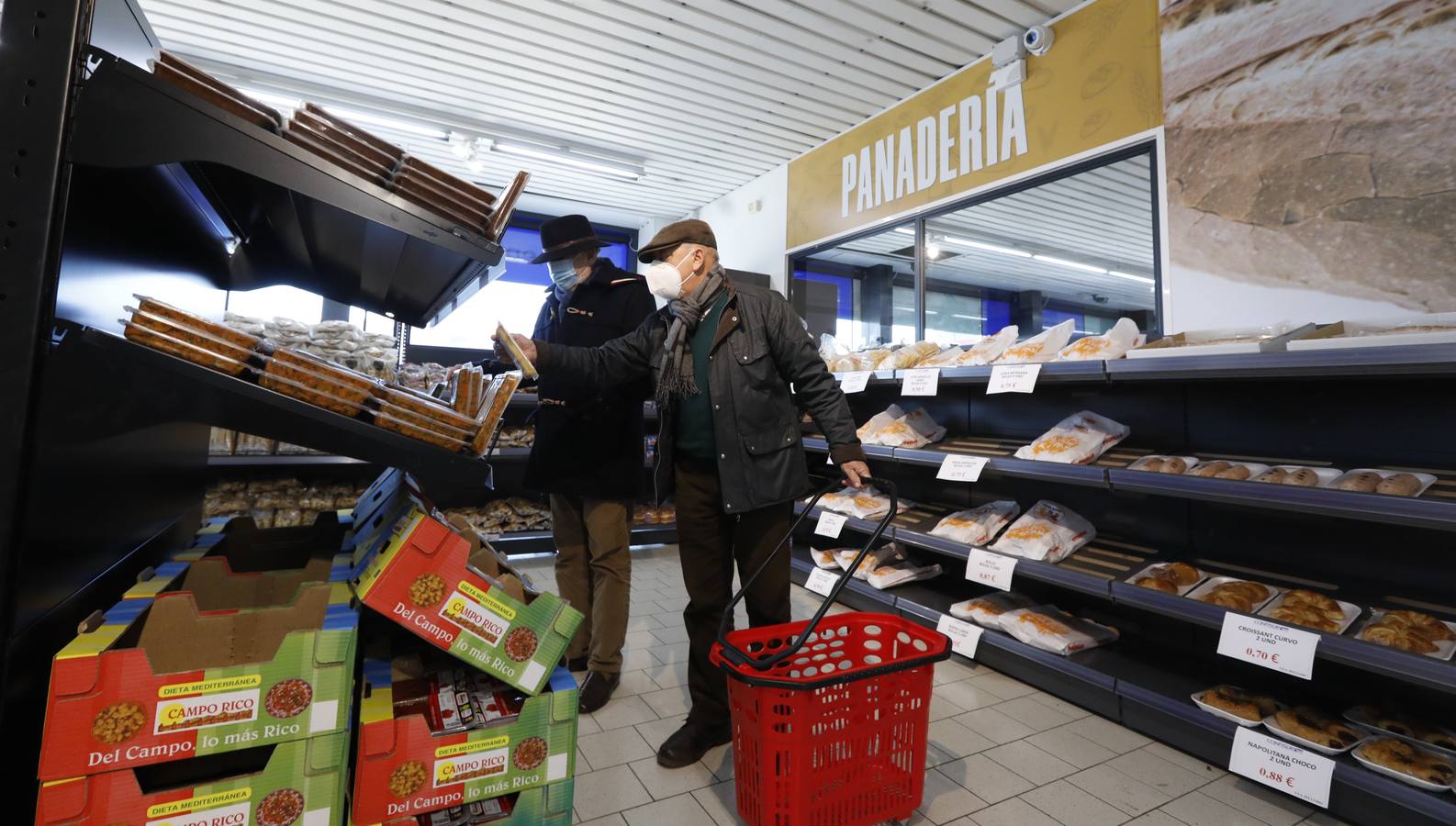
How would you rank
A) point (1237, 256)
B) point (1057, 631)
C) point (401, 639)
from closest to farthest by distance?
1. point (401, 639)
2. point (1057, 631)
3. point (1237, 256)

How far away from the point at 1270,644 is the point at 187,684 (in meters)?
2.72

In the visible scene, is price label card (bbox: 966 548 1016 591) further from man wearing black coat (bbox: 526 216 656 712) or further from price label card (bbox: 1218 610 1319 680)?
man wearing black coat (bbox: 526 216 656 712)

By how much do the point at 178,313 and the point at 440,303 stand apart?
116cm

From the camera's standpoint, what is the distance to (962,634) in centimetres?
306

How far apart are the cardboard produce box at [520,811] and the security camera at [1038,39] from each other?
4.58 metres

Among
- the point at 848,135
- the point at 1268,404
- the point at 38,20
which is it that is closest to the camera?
the point at 38,20

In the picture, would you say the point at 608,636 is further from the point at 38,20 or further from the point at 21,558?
the point at 38,20

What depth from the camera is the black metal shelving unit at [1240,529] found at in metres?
1.89

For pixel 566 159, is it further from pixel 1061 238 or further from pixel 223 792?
pixel 223 792

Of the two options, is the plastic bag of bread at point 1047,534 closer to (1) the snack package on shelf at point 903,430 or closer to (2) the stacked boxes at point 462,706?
(1) the snack package on shelf at point 903,430

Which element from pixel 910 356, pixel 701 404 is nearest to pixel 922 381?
pixel 910 356

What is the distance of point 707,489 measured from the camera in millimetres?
2223

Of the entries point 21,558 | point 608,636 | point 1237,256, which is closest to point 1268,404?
point 1237,256

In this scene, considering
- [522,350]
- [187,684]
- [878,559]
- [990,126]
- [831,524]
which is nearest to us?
[187,684]
